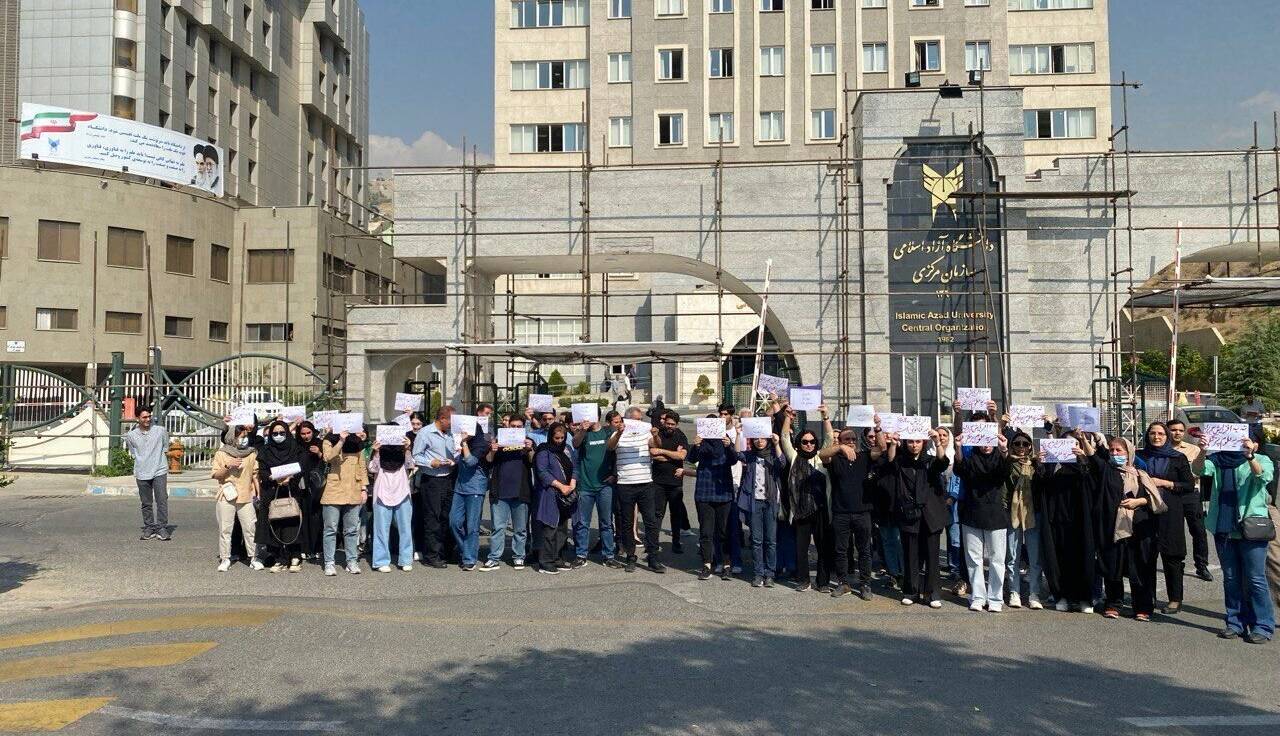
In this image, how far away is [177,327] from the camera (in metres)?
43.8

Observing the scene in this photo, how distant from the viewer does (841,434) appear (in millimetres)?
9680

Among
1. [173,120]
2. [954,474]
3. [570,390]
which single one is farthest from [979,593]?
[173,120]

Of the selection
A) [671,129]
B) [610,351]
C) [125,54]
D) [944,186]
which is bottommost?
[610,351]

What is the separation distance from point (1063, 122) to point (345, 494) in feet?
145

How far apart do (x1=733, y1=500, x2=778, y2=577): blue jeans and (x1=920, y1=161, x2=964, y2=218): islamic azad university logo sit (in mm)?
12528

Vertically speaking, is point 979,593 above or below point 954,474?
below

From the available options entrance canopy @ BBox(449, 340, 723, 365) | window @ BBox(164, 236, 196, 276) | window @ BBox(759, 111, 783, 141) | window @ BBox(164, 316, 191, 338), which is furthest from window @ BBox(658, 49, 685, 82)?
entrance canopy @ BBox(449, 340, 723, 365)

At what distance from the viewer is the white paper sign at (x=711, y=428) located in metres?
10.2

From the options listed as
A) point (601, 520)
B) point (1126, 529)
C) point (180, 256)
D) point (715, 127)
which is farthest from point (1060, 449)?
point (180, 256)

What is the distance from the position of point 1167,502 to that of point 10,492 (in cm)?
1905

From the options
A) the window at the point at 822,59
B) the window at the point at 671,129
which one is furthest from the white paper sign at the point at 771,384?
the window at the point at 822,59

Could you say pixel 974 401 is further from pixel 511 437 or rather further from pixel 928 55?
pixel 928 55

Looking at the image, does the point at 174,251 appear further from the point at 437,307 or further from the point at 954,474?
the point at 954,474

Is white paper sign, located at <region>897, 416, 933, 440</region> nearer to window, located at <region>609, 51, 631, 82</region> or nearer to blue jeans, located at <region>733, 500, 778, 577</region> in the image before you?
blue jeans, located at <region>733, 500, 778, 577</region>
